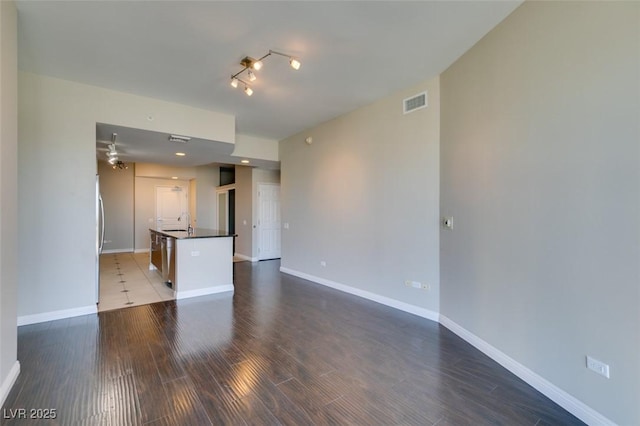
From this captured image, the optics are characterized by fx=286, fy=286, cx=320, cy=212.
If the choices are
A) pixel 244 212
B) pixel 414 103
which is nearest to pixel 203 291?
pixel 244 212

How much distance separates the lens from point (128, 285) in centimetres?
526

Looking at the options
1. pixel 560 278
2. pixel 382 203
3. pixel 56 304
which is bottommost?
pixel 56 304

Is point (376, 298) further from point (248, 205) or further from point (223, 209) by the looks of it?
point (223, 209)

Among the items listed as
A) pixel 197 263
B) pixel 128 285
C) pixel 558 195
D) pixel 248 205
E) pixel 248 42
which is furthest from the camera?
pixel 248 205

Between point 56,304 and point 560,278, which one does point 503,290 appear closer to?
point 560,278

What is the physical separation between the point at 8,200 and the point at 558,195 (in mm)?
4057

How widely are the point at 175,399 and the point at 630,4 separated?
153 inches

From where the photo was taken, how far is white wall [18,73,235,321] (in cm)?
345

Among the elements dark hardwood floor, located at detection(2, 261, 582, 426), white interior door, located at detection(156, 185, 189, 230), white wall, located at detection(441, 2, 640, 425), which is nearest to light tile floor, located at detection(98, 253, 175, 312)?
dark hardwood floor, located at detection(2, 261, 582, 426)

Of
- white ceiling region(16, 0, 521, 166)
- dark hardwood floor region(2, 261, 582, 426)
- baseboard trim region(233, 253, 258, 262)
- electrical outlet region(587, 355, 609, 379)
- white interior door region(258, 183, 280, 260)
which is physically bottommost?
dark hardwood floor region(2, 261, 582, 426)

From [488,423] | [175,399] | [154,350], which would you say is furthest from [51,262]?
[488,423]

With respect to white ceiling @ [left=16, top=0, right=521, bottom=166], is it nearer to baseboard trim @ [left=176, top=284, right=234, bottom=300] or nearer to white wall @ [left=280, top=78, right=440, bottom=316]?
white wall @ [left=280, top=78, right=440, bottom=316]

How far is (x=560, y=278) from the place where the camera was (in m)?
2.07

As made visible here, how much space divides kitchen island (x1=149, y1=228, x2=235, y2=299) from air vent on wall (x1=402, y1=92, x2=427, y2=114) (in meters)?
3.51
